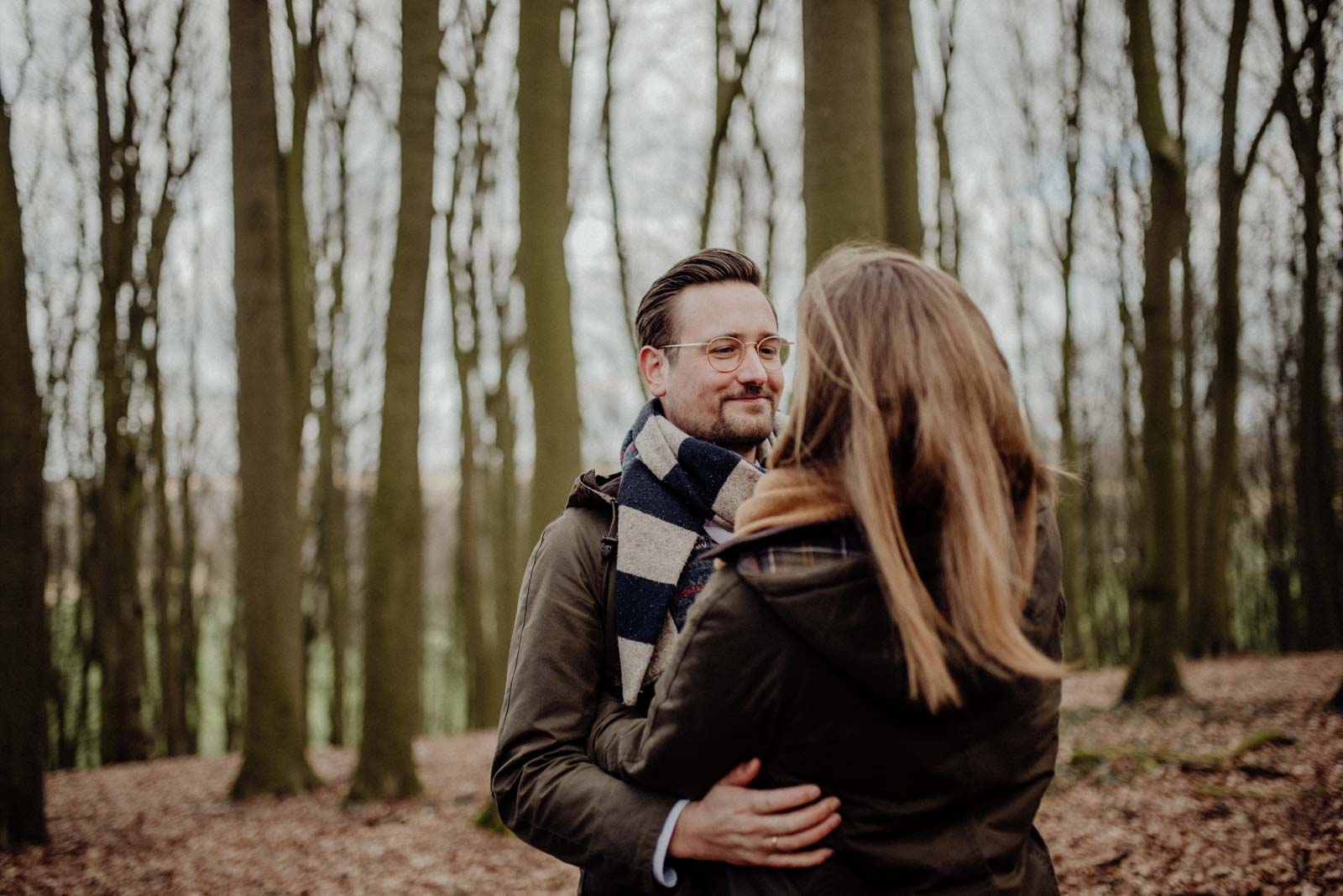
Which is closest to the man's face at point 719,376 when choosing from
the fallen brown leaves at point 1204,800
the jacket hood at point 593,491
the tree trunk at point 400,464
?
the jacket hood at point 593,491

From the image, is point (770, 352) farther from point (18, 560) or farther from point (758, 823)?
point (18, 560)

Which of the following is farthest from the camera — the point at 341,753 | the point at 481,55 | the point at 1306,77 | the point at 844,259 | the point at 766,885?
the point at 481,55

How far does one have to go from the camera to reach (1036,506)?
154cm

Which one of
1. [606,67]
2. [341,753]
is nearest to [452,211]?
[606,67]

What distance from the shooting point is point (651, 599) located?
196cm

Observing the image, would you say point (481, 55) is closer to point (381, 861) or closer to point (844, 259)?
A: point (381, 861)

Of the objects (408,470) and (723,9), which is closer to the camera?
(408,470)

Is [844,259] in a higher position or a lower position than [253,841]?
higher

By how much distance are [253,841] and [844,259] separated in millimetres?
6877

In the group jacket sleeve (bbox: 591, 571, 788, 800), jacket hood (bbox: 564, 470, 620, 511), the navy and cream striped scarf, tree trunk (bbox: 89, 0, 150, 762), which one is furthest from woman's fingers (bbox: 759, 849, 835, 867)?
tree trunk (bbox: 89, 0, 150, 762)

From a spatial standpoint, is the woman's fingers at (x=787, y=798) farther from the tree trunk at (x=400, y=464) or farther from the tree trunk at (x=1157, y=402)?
the tree trunk at (x=1157, y=402)

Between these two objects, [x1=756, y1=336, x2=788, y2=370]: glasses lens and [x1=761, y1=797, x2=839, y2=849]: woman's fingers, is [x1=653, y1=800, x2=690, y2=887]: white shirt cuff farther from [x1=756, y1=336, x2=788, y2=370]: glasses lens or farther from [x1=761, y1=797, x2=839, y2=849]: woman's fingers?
[x1=756, y1=336, x2=788, y2=370]: glasses lens

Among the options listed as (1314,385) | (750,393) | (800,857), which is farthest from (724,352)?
(1314,385)

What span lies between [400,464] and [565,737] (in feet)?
20.1
